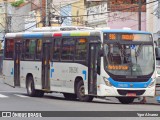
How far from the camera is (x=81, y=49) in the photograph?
23422mm

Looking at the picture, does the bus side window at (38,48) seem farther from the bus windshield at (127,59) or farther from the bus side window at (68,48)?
the bus windshield at (127,59)

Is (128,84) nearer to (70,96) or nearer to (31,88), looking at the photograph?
(70,96)

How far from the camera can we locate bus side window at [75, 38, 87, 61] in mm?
23203

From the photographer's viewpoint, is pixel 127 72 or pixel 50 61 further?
pixel 50 61

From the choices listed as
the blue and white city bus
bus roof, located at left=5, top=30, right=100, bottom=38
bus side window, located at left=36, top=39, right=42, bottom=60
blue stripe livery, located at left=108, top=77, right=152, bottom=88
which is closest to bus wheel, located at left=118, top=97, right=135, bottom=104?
the blue and white city bus

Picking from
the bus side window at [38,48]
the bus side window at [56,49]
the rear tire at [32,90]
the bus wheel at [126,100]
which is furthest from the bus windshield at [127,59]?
the rear tire at [32,90]

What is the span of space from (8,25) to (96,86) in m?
57.8

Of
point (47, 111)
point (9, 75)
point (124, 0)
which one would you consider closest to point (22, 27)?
point (124, 0)

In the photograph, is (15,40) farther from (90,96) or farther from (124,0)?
(124,0)

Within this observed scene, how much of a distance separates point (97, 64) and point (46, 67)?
3.90 meters

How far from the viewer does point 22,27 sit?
79188 mm

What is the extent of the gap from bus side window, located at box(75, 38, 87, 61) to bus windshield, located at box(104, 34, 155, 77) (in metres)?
1.21

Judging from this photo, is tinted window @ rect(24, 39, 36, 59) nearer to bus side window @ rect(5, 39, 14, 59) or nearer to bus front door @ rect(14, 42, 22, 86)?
bus front door @ rect(14, 42, 22, 86)

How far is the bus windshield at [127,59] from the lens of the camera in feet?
73.1
